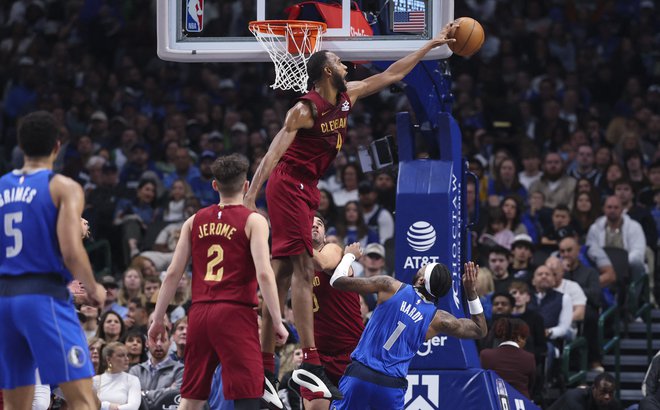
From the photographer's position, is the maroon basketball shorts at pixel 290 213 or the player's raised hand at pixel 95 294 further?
the maroon basketball shorts at pixel 290 213

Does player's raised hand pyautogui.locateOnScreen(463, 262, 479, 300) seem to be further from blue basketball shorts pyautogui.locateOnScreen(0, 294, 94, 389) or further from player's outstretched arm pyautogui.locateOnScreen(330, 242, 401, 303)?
blue basketball shorts pyautogui.locateOnScreen(0, 294, 94, 389)

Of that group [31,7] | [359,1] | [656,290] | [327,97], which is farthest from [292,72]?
[31,7]

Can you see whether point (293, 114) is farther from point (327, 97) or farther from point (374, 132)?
point (374, 132)

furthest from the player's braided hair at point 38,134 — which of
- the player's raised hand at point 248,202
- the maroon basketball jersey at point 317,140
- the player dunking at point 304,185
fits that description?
the maroon basketball jersey at point 317,140

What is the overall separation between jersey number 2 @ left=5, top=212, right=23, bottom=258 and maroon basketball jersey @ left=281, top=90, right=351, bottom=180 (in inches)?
103

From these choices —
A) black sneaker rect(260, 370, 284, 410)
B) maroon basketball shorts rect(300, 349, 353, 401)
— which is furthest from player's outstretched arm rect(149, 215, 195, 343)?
maroon basketball shorts rect(300, 349, 353, 401)

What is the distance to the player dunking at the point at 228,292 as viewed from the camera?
8664 mm

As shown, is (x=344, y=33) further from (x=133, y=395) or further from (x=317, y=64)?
(x=133, y=395)

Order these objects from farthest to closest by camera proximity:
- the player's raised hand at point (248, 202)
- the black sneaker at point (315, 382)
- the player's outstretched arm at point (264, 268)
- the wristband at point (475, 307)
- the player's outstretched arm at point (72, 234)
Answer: the wristband at point (475, 307), the black sneaker at point (315, 382), the player's raised hand at point (248, 202), the player's outstretched arm at point (264, 268), the player's outstretched arm at point (72, 234)

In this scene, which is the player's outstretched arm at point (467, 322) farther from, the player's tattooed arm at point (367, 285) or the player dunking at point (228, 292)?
the player dunking at point (228, 292)

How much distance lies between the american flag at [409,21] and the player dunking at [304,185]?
1161 mm

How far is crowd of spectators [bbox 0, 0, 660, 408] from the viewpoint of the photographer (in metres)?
15.4

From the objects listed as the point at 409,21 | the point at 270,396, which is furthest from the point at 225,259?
the point at 409,21

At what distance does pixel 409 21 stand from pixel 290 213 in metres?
2.20
